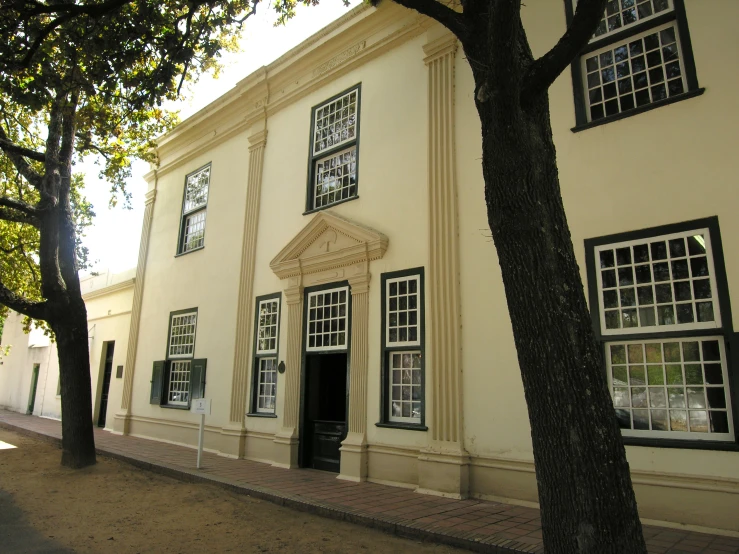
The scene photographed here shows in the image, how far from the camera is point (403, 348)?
8.00 metres

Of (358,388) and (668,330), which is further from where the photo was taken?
(358,388)

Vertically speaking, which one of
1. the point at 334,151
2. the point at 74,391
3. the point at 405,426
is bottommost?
the point at 405,426

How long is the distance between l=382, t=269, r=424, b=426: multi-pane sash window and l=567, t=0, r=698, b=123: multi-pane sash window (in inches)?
130

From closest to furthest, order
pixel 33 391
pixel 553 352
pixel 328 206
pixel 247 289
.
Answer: pixel 553 352, pixel 328 206, pixel 247 289, pixel 33 391

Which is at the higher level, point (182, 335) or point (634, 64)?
point (634, 64)

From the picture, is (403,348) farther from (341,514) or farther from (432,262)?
(341,514)

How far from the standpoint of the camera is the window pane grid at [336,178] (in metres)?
9.53

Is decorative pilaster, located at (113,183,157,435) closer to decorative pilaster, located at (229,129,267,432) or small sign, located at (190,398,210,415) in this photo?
decorative pilaster, located at (229,129,267,432)

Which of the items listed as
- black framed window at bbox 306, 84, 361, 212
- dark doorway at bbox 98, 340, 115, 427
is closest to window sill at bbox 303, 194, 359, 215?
black framed window at bbox 306, 84, 361, 212

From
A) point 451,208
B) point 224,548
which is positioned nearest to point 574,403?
point 224,548

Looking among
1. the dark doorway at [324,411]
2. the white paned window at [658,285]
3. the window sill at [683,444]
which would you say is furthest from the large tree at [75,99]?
the window sill at [683,444]

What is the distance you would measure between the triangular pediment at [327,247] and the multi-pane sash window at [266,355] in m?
0.75

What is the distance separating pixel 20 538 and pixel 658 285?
280 inches

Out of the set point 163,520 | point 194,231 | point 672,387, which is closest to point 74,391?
point 163,520
